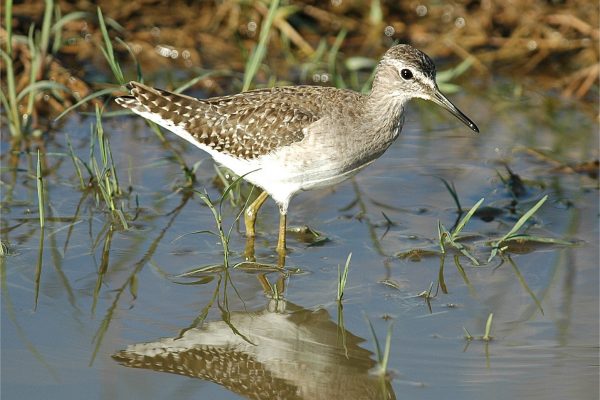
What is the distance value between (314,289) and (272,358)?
1149mm

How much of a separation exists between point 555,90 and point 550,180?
2.40 meters

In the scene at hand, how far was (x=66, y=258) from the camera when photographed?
7719mm

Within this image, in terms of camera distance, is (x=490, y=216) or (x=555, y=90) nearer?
(x=490, y=216)

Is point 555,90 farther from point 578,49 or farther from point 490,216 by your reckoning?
point 490,216

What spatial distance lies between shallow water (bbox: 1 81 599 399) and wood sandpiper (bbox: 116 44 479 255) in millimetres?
579

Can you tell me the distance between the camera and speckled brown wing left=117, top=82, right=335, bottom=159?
7992 millimetres

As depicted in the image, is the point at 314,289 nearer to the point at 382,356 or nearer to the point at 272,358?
the point at 272,358

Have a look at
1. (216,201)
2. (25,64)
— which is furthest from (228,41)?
(216,201)

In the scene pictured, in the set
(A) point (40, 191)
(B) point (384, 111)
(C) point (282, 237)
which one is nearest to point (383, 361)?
(C) point (282, 237)

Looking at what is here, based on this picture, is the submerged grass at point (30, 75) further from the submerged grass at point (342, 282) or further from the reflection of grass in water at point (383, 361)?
the reflection of grass in water at point (383, 361)

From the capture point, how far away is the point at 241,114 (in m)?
8.24

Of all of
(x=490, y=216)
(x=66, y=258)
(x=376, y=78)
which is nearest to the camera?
(x=66, y=258)

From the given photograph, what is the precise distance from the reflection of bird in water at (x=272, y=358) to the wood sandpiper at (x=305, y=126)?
1.33m

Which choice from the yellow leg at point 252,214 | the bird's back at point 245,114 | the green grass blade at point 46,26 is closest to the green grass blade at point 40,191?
the bird's back at point 245,114
